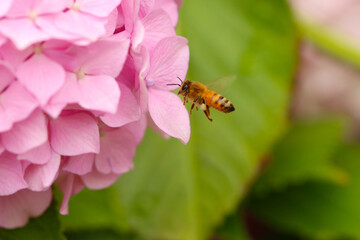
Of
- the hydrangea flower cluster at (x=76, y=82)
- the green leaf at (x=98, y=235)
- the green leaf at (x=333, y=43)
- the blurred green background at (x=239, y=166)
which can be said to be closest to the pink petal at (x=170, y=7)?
the hydrangea flower cluster at (x=76, y=82)

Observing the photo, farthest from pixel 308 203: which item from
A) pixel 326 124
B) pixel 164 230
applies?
pixel 164 230

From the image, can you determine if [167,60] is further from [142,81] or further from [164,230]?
[164,230]

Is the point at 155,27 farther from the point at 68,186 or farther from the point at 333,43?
the point at 333,43

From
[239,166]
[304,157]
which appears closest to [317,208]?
[304,157]

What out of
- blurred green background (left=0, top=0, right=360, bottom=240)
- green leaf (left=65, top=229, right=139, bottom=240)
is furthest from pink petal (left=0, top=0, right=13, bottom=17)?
green leaf (left=65, top=229, right=139, bottom=240)

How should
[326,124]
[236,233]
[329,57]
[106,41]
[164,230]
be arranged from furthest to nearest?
[329,57] → [326,124] → [236,233] → [164,230] → [106,41]

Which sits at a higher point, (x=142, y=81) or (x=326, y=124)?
(x=142, y=81)

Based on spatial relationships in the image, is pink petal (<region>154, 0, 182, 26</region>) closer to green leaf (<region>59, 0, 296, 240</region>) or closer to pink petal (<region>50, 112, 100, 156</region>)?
pink petal (<region>50, 112, 100, 156</region>)
